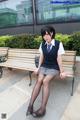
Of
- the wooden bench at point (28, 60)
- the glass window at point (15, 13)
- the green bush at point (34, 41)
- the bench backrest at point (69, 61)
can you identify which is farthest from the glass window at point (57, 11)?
the bench backrest at point (69, 61)

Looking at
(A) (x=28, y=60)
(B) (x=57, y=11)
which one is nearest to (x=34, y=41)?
(A) (x=28, y=60)

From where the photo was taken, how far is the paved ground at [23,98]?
546 centimetres

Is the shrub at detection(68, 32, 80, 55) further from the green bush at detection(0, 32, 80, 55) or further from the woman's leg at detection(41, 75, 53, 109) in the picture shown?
the woman's leg at detection(41, 75, 53, 109)

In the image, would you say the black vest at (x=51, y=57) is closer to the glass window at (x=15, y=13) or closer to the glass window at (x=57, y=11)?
the glass window at (x=57, y=11)

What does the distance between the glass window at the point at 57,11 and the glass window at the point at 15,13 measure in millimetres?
446

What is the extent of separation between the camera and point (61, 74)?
5.69m

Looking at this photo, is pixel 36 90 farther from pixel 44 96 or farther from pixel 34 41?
pixel 34 41

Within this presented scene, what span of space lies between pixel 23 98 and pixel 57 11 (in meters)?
4.86

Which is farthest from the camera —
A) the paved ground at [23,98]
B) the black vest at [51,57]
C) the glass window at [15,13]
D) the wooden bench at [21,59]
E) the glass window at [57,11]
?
the glass window at [15,13]

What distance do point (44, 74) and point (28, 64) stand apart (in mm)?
1501

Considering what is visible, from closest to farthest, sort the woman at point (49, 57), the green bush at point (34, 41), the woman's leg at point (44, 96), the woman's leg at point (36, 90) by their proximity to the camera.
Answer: the woman's leg at point (44, 96) < the woman's leg at point (36, 90) < the woman at point (49, 57) < the green bush at point (34, 41)

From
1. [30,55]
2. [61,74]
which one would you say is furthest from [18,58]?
[61,74]

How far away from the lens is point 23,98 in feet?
20.2

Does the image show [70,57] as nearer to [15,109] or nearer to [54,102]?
[54,102]
